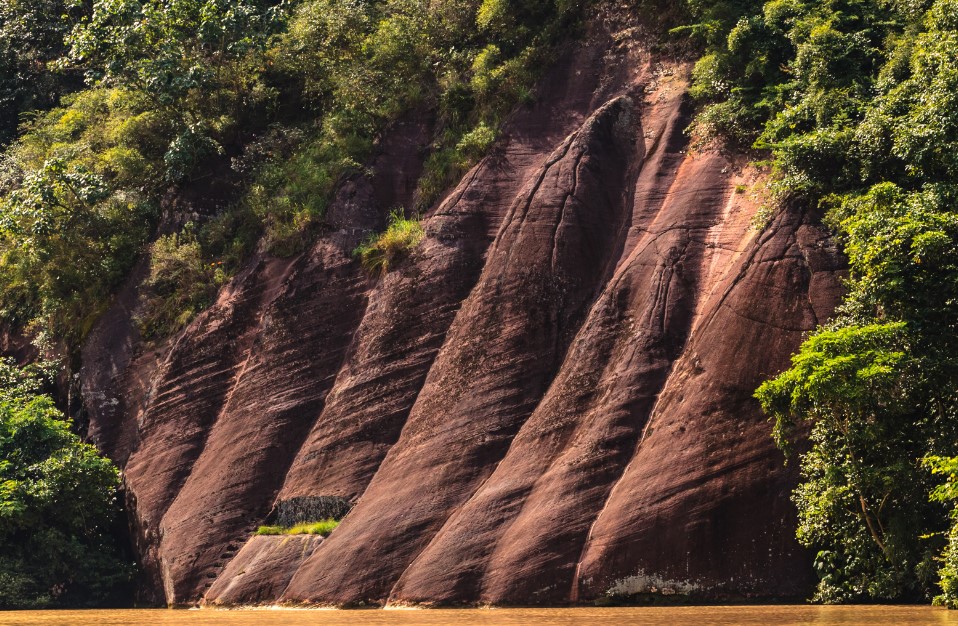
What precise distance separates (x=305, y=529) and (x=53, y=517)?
6.77 meters

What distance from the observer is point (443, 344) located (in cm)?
2273

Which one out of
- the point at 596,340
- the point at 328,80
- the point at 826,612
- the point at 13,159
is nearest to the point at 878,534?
the point at 826,612

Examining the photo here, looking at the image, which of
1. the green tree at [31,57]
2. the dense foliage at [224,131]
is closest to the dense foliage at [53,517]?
the dense foliage at [224,131]

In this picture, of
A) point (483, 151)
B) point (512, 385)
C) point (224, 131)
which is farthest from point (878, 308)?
point (224, 131)

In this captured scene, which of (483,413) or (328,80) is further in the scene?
(328,80)

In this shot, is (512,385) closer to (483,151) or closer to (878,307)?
(483,151)

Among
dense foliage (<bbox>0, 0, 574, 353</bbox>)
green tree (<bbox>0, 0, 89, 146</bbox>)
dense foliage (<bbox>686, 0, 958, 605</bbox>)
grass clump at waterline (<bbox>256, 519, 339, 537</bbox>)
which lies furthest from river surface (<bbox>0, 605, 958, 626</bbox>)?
green tree (<bbox>0, 0, 89, 146</bbox>)

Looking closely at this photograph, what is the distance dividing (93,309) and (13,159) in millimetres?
7111

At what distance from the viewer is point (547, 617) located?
14.9m

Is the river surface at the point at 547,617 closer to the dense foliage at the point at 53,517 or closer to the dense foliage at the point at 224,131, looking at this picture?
the dense foliage at the point at 53,517

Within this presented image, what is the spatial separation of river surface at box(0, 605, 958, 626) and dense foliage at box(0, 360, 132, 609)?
14.0 ft

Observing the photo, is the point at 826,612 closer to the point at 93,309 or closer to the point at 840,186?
the point at 840,186

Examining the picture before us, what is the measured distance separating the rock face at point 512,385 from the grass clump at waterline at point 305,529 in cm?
27

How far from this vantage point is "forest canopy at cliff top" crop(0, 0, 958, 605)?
51.9 feet
